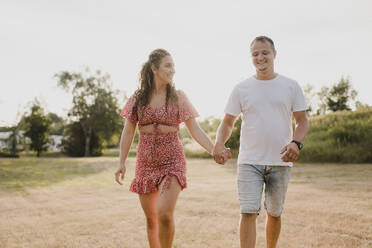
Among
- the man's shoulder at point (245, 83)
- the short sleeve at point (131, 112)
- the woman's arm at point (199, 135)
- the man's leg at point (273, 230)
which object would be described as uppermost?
the man's shoulder at point (245, 83)

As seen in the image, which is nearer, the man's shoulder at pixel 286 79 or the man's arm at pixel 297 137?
the man's arm at pixel 297 137

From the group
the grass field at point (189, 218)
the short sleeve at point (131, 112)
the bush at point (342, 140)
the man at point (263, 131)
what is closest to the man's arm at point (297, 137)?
the man at point (263, 131)

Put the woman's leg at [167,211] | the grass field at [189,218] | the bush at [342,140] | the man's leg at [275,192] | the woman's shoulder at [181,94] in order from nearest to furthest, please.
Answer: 1. the woman's leg at [167,211]
2. the man's leg at [275,192]
3. the woman's shoulder at [181,94]
4. the grass field at [189,218]
5. the bush at [342,140]

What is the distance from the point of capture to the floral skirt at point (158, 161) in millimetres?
3365

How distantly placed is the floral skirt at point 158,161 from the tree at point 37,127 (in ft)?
140

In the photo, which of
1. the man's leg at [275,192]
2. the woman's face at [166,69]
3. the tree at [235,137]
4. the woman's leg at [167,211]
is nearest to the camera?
the woman's leg at [167,211]

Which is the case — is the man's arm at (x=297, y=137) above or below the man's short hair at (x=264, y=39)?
below

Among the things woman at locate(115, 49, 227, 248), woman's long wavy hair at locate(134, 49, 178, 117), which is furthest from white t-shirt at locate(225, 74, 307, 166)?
woman's long wavy hair at locate(134, 49, 178, 117)

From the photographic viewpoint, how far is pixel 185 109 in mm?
3547

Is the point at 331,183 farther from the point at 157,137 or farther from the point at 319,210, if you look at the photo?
the point at 157,137

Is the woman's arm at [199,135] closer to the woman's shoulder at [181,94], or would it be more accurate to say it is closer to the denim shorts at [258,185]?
the woman's shoulder at [181,94]

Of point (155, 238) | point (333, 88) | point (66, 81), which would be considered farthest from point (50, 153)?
point (155, 238)

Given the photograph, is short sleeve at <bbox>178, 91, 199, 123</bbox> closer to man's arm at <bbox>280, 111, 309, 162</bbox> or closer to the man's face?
the man's face

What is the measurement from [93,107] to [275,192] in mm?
42932
